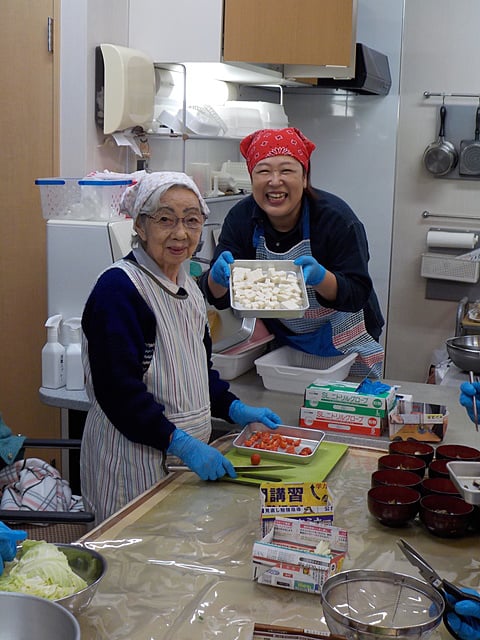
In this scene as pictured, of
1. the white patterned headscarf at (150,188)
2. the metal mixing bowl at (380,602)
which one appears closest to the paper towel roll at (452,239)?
the white patterned headscarf at (150,188)

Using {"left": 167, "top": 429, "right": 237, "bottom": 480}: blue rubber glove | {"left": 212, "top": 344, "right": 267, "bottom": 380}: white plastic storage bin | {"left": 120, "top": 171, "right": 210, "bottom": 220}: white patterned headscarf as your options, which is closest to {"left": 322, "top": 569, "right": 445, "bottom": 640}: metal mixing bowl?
{"left": 167, "top": 429, "right": 237, "bottom": 480}: blue rubber glove

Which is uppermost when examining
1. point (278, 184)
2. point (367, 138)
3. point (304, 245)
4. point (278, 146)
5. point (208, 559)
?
point (367, 138)

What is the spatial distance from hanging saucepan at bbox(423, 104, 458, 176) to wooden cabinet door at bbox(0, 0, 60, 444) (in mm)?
2482

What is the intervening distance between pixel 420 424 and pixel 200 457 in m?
0.72

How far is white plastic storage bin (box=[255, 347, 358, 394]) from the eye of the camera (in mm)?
2818

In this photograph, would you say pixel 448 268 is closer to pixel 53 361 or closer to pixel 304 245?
pixel 304 245

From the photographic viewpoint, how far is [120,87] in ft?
10.6

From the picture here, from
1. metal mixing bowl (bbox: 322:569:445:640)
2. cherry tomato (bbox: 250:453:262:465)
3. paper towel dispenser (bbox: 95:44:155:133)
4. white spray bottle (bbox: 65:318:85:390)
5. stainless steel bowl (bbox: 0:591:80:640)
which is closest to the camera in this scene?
stainless steel bowl (bbox: 0:591:80:640)

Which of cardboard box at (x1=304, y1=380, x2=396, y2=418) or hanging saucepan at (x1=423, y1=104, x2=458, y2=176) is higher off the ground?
hanging saucepan at (x1=423, y1=104, x2=458, y2=176)

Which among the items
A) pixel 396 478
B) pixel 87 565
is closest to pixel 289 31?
pixel 396 478

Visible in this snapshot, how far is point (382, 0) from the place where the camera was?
4.96 m

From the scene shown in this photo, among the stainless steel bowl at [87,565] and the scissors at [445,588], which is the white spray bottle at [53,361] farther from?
the scissors at [445,588]

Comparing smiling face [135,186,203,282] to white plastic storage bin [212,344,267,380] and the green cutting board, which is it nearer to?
the green cutting board

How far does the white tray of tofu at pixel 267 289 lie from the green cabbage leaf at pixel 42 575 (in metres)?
1.10
